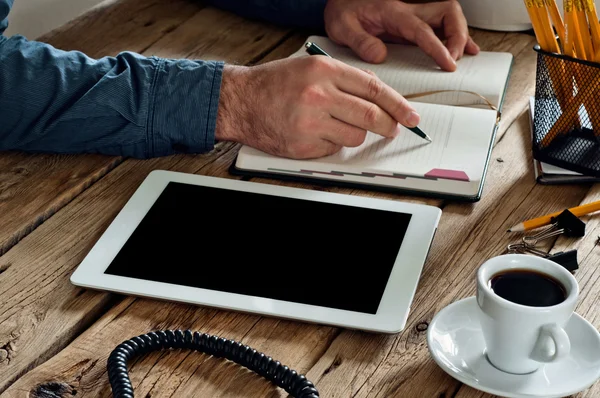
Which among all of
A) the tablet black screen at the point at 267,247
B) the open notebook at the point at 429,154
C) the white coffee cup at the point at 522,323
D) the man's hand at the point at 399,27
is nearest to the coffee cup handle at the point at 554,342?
the white coffee cup at the point at 522,323

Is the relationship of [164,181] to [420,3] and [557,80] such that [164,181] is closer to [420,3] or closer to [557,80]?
[557,80]

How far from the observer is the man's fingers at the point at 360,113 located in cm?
121

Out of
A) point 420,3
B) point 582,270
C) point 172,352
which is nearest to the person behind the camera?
point 172,352

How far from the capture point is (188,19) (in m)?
1.75

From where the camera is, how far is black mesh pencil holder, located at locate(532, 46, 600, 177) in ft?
3.73

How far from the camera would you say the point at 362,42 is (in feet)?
5.01

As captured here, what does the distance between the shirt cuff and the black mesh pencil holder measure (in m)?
0.49

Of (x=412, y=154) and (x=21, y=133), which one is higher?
(x=21, y=133)

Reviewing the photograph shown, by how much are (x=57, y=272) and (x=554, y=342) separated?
610mm

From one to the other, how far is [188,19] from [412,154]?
29.5 inches

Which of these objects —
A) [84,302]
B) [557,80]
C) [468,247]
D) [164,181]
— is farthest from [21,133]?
[557,80]

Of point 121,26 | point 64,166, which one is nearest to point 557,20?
point 64,166

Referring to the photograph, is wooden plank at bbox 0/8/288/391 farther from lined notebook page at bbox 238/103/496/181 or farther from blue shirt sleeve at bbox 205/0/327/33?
blue shirt sleeve at bbox 205/0/327/33

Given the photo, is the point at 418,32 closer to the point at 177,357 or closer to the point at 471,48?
the point at 471,48
